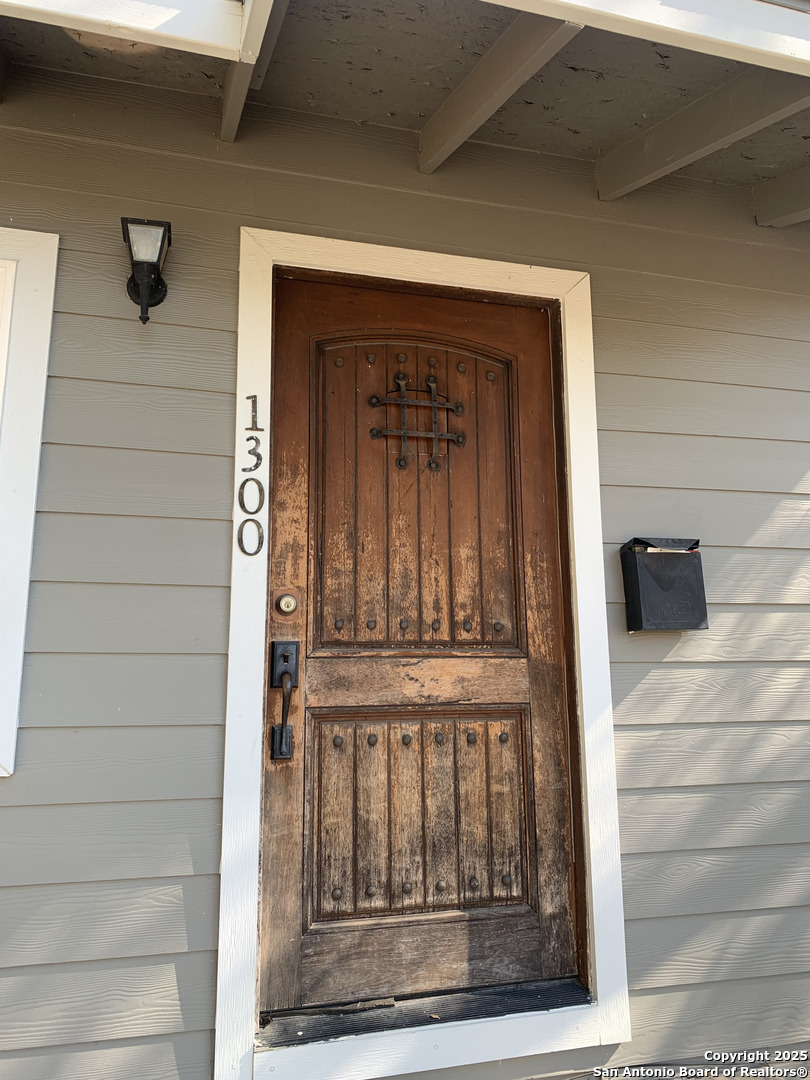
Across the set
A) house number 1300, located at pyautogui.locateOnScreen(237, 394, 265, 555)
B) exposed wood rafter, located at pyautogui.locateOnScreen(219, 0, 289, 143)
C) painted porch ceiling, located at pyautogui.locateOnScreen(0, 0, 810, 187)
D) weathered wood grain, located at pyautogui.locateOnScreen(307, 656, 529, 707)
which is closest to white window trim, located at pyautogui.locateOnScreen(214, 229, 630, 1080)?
house number 1300, located at pyautogui.locateOnScreen(237, 394, 265, 555)

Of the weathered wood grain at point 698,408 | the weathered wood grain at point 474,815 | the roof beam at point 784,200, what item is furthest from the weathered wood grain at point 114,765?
the roof beam at point 784,200

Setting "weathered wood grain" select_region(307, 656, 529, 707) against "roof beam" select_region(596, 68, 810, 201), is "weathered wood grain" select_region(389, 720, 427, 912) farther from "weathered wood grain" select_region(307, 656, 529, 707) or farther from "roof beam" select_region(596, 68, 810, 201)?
"roof beam" select_region(596, 68, 810, 201)

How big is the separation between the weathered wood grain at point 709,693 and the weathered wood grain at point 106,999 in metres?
1.19

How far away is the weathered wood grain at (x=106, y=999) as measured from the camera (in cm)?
157

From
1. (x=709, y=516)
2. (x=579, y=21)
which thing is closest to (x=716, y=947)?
(x=709, y=516)

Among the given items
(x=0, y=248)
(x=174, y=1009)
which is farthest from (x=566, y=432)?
(x=174, y=1009)

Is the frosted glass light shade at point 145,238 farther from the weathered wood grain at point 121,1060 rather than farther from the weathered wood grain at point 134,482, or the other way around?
the weathered wood grain at point 121,1060

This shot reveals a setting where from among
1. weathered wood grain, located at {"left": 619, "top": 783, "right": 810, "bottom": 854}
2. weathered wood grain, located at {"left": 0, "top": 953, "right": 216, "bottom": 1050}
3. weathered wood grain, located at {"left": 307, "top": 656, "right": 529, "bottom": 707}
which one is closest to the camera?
weathered wood grain, located at {"left": 0, "top": 953, "right": 216, "bottom": 1050}

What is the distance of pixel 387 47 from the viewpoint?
1.80m

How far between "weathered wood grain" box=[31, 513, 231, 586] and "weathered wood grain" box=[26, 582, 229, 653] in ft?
0.08

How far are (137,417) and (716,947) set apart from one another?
200 centimetres

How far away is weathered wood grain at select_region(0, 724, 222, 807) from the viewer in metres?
1.63

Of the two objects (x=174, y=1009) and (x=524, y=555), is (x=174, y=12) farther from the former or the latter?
→ (x=174, y=1009)

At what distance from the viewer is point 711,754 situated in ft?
6.82
